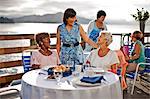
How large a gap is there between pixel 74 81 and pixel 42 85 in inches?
10.7

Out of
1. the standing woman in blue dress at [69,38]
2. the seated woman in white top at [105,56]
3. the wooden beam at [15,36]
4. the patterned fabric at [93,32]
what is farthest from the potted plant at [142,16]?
the seated woman in white top at [105,56]

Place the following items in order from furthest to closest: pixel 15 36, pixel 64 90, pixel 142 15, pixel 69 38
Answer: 1. pixel 142 15
2. pixel 15 36
3. pixel 69 38
4. pixel 64 90

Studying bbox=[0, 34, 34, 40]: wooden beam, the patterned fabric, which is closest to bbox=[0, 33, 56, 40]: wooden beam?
bbox=[0, 34, 34, 40]: wooden beam

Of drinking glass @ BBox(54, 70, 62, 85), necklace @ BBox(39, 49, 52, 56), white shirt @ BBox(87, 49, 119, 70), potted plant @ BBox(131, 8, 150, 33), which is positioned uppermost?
potted plant @ BBox(131, 8, 150, 33)

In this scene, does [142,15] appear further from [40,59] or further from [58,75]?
[58,75]

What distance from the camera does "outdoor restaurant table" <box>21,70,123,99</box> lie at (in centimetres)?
218

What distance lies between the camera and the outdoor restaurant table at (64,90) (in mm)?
2180

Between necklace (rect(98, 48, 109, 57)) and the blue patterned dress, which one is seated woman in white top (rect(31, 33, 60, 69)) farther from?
necklace (rect(98, 48, 109, 57))

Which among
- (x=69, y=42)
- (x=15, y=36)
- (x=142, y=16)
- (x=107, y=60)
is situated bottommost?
(x=107, y=60)

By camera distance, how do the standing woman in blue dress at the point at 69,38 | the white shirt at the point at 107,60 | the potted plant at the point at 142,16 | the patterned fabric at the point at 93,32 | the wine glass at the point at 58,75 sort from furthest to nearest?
the potted plant at the point at 142,16 < the patterned fabric at the point at 93,32 < the standing woman in blue dress at the point at 69,38 < the white shirt at the point at 107,60 < the wine glass at the point at 58,75

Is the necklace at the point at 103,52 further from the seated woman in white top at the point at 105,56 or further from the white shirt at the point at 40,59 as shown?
the white shirt at the point at 40,59

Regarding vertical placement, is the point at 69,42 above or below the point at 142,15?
below

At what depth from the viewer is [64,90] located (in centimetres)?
217

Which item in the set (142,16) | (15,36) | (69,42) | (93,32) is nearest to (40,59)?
(69,42)
